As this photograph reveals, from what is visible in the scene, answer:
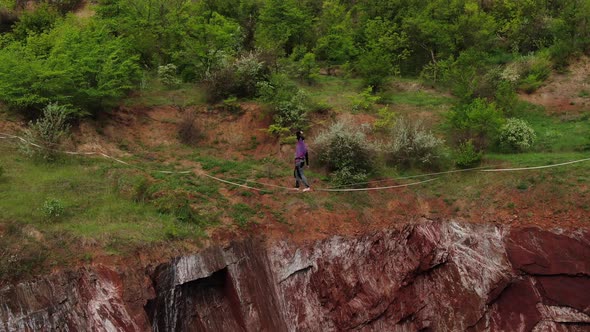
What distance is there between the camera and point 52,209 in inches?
437

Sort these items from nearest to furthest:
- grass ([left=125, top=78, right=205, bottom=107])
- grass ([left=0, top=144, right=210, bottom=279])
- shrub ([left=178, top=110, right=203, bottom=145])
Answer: grass ([left=0, top=144, right=210, bottom=279]) < shrub ([left=178, top=110, right=203, bottom=145]) < grass ([left=125, top=78, right=205, bottom=107])

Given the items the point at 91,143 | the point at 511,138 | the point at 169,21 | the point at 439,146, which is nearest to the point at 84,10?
the point at 169,21

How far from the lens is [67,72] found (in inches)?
612

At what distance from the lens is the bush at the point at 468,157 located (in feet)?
51.6

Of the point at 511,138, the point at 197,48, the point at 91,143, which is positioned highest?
the point at 197,48

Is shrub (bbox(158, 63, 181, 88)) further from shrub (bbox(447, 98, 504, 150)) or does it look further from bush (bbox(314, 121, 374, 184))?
shrub (bbox(447, 98, 504, 150))

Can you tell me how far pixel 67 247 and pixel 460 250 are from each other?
31.2ft

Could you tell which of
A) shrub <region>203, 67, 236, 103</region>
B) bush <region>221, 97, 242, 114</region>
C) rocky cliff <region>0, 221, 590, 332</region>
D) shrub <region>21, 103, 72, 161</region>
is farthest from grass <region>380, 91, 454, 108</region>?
shrub <region>21, 103, 72, 161</region>

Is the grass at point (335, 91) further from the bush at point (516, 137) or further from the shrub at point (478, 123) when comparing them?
the bush at point (516, 137)

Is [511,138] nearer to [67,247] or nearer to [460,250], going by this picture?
[460,250]

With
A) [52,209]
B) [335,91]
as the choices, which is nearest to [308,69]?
[335,91]

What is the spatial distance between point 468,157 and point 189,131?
8842 mm

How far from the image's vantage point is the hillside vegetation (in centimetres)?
1259

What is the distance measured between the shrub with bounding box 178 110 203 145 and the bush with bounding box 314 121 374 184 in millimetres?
4263
